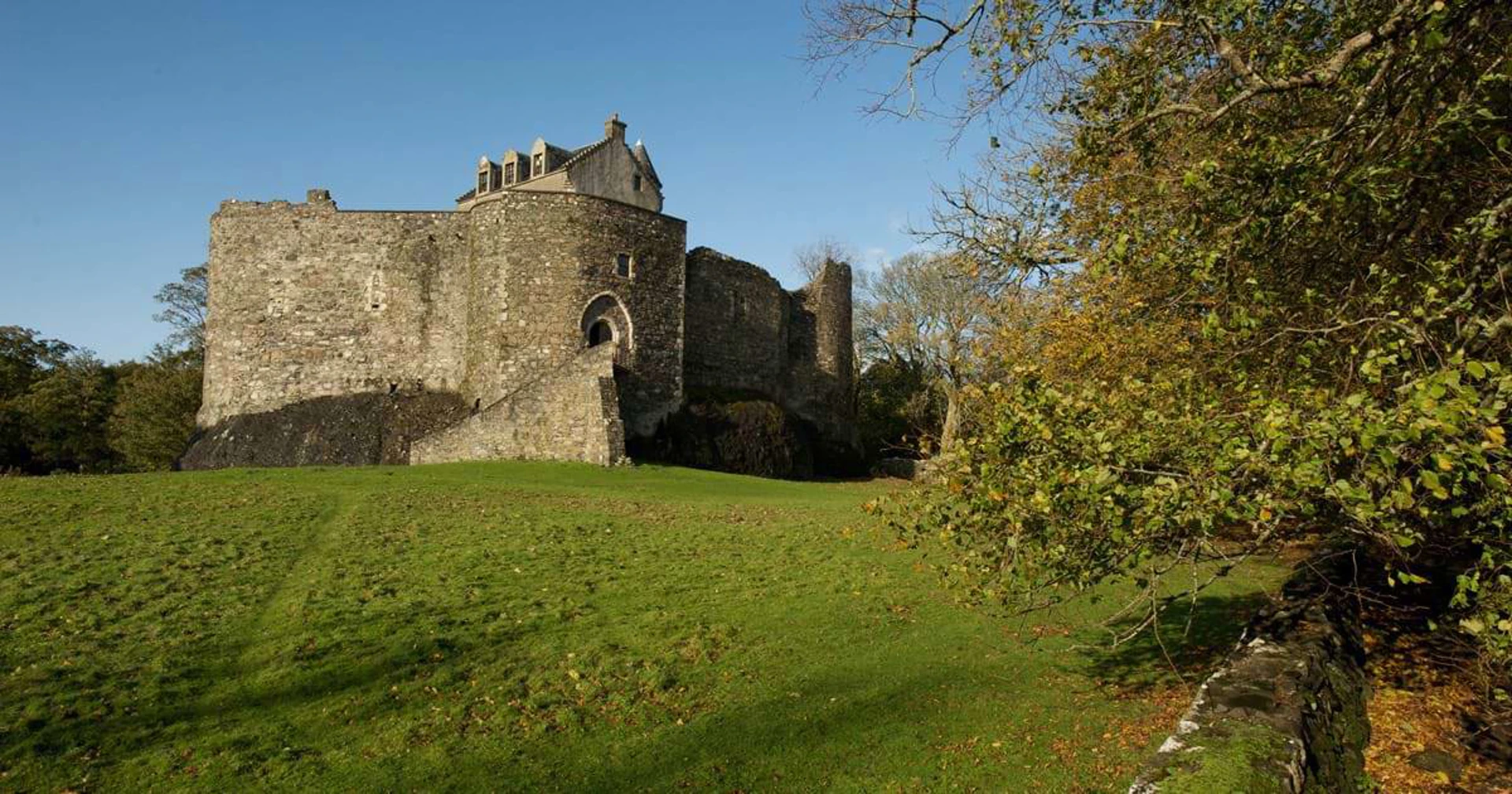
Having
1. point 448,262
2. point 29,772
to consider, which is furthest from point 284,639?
point 448,262

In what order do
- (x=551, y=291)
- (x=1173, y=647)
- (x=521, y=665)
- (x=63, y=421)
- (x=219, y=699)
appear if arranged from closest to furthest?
(x=219, y=699), (x=521, y=665), (x=1173, y=647), (x=551, y=291), (x=63, y=421)

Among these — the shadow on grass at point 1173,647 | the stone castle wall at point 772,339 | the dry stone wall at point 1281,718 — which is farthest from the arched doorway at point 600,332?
the dry stone wall at point 1281,718

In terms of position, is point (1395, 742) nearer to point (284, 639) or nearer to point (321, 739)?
point (321, 739)

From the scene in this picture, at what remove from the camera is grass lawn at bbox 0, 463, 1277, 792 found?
711 cm

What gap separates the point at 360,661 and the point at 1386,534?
8511 millimetres

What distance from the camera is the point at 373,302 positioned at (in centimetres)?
3097

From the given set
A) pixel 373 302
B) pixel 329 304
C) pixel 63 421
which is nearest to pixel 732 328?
pixel 373 302

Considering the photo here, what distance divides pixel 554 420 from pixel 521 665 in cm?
1838

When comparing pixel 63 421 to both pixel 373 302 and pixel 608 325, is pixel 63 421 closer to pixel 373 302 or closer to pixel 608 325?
pixel 373 302

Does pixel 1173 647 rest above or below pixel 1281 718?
below

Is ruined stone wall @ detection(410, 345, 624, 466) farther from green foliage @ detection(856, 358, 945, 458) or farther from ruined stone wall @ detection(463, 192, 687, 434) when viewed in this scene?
green foliage @ detection(856, 358, 945, 458)

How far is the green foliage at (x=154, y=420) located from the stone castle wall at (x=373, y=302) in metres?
12.9

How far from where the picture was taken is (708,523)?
17.4 metres

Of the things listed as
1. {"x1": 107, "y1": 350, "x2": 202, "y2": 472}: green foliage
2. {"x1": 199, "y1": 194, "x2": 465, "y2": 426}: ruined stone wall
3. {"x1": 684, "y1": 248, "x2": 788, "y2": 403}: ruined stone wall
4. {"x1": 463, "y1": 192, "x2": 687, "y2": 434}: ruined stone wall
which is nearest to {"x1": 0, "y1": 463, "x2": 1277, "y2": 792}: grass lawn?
{"x1": 463, "y1": 192, "x2": 687, "y2": 434}: ruined stone wall
